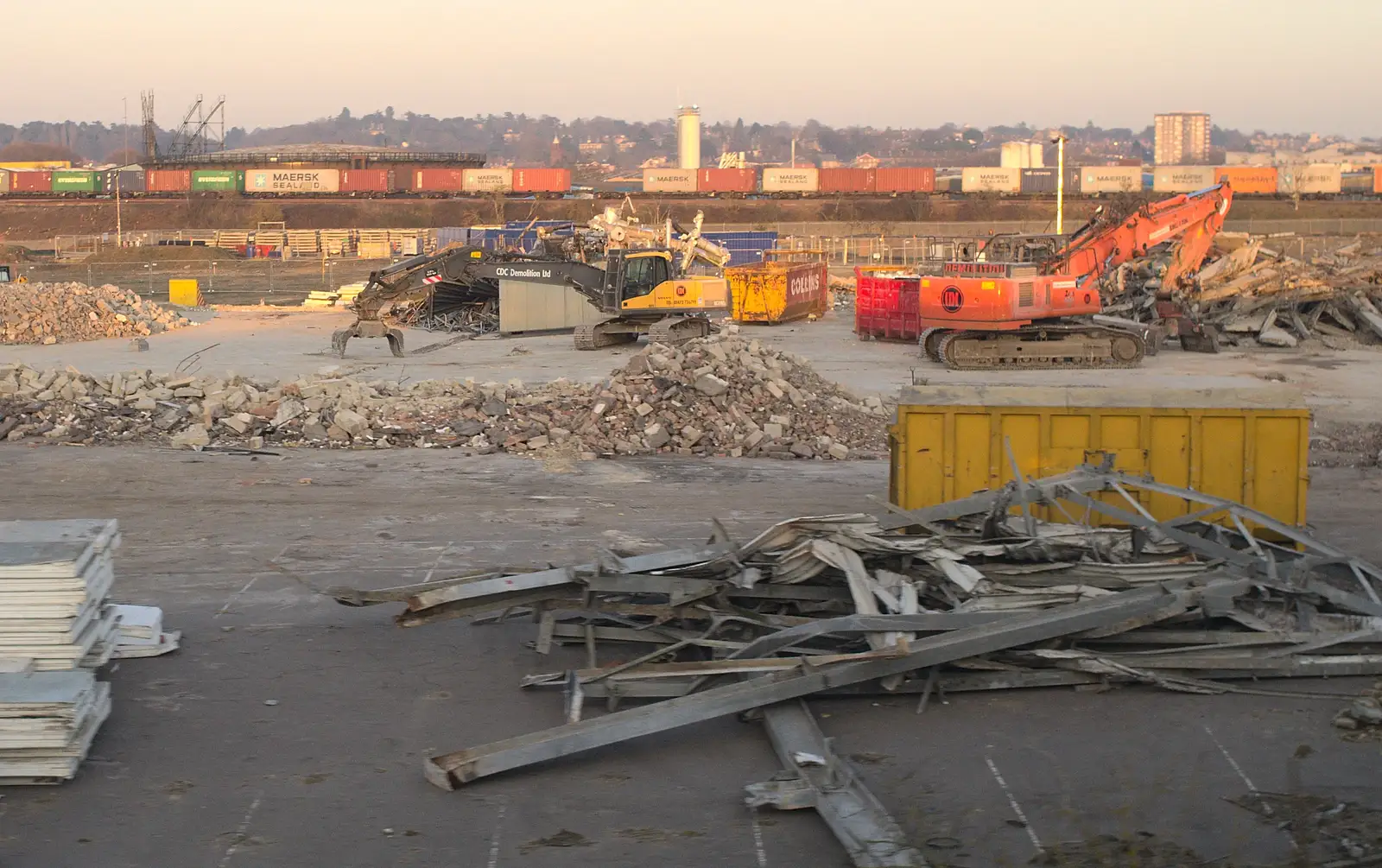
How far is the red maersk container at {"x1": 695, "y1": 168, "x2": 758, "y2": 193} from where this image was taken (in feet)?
355

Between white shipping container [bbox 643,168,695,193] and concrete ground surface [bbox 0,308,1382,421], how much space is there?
251ft

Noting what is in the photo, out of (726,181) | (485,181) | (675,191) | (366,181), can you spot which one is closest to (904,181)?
(726,181)

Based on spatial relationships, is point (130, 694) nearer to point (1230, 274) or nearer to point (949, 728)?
point (949, 728)

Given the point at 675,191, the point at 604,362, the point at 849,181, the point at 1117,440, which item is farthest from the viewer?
the point at 675,191

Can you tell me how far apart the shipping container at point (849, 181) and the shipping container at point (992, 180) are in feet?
25.1

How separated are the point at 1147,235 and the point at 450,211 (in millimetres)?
75219

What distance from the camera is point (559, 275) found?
33156 mm

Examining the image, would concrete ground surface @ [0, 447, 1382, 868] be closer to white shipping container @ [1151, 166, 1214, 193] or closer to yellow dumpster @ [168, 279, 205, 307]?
yellow dumpster @ [168, 279, 205, 307]

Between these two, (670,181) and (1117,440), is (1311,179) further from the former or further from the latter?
(1117,440)

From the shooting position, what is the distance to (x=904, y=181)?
346ft

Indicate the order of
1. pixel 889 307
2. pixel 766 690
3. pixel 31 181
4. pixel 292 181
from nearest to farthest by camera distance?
pixel 766 690, pixel 889 307, pixel 292 181, pixel 31 181

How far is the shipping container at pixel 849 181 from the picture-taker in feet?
348

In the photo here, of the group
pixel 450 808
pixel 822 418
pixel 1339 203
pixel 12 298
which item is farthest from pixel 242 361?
pixel 1339 203

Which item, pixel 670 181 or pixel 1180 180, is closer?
pixel 1180 180
